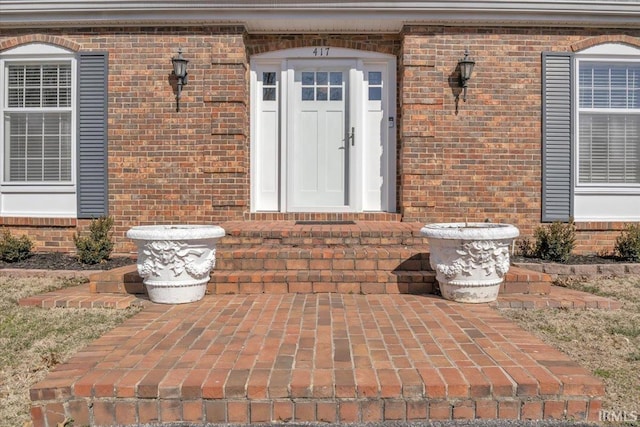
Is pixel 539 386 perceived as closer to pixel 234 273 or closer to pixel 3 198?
pixel 234 273

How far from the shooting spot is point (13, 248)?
6.07 metres

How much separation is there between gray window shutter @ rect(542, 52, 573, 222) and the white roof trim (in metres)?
0.65

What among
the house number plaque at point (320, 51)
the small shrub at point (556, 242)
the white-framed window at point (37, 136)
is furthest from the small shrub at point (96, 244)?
the small shrub at point (556, 242)

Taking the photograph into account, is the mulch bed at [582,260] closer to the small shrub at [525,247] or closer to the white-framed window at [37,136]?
the small shrub at [525,247]

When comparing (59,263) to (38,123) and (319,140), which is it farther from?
(319,140)

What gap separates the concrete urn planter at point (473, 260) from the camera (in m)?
4.10

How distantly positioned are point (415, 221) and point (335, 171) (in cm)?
146

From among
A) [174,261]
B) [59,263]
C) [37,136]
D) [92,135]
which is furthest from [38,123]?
[174,261]

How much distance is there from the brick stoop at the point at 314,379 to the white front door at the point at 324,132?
3885mm

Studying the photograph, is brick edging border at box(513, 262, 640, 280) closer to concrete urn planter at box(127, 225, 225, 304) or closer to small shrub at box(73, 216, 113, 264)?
concrete urn planter at box(127, 225, 225, 304)

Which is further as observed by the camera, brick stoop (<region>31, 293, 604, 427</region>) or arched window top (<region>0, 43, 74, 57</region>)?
arched window top (<region>0, 43, 74, 57</region>)

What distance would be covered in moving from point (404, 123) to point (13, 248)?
559 centimetres

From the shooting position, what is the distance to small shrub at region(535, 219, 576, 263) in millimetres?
6058

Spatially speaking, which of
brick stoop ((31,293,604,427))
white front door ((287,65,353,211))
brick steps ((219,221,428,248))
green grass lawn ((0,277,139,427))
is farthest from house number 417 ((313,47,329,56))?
brick stoop ((31,293,604,427))
